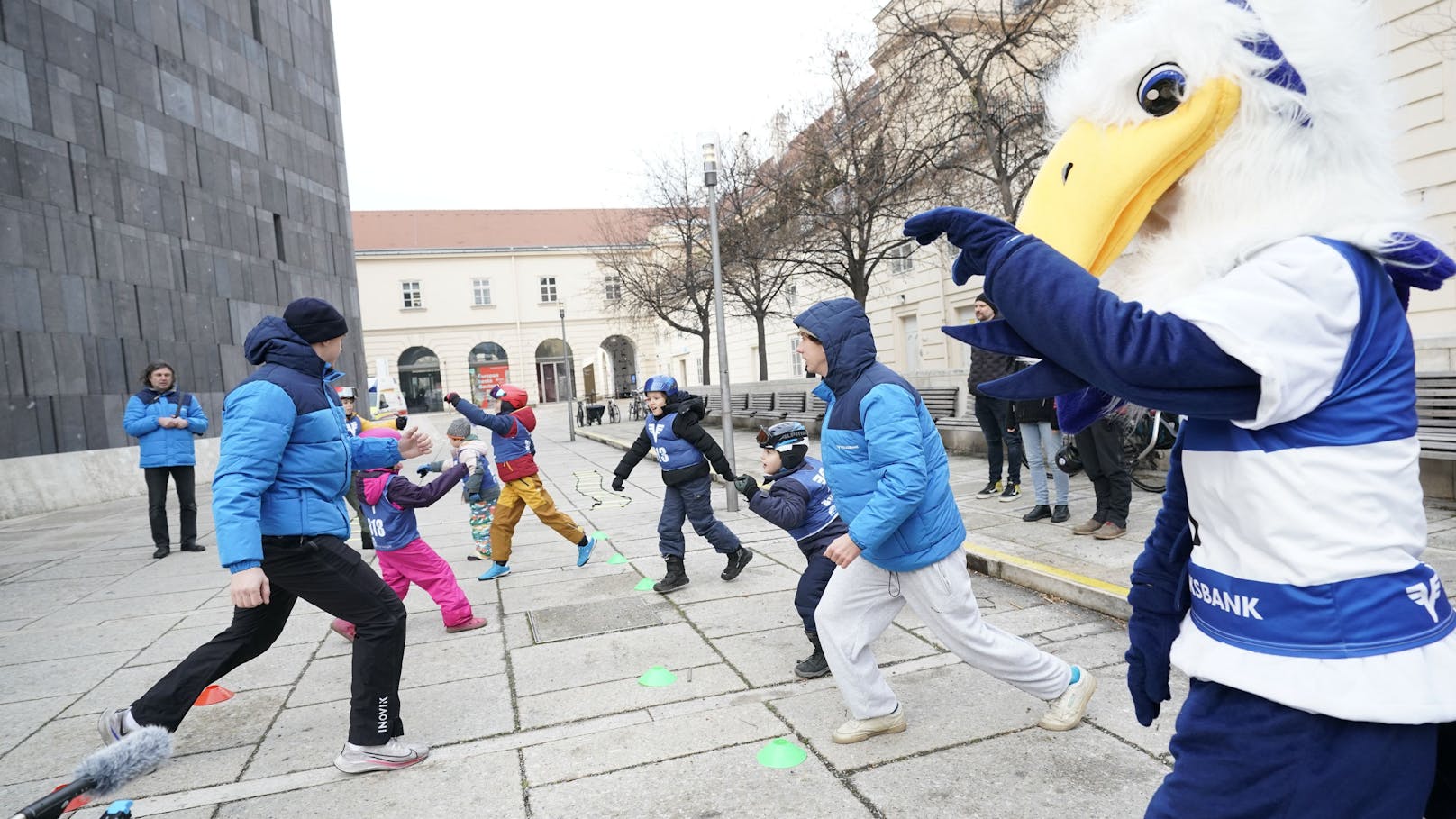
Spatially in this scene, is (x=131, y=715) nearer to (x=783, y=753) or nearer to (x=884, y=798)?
(x=783, y=753)

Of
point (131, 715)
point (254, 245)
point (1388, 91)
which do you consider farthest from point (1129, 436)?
point (254, 245)

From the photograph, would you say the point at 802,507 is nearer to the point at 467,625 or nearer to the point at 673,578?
the point at 673,578

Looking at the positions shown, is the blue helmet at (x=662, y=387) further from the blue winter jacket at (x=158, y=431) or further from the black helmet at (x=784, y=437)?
the blue winter jacket at (x=158, y=431)

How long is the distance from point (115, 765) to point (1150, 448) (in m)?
7.52

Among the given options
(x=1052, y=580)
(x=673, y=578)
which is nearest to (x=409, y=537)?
(x=673, y=578)

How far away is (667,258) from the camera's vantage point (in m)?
24.1

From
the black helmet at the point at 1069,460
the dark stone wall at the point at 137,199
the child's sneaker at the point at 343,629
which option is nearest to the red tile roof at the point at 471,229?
the dark stone wall at the point at 137,199

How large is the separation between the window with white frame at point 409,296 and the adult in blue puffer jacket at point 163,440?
42569 millimetres

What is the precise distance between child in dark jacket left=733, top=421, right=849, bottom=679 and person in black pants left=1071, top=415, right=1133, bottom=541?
275 cm

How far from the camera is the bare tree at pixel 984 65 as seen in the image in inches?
408

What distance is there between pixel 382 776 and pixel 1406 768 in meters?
3.20

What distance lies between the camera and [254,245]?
17078mm

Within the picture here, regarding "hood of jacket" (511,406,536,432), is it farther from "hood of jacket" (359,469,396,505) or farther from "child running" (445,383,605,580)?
"hood of jacket" (359,469,396,505)

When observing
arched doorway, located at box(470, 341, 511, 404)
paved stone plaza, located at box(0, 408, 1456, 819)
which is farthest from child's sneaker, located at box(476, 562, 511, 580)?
arched doorway, located at box(470, 341, 511, 404)
